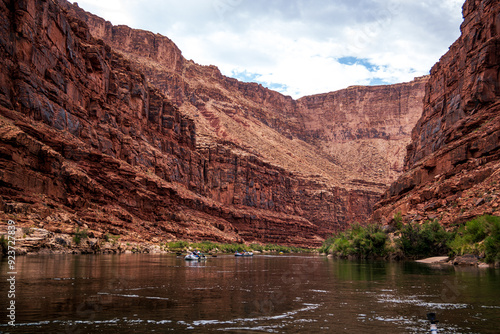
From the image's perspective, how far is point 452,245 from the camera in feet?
105

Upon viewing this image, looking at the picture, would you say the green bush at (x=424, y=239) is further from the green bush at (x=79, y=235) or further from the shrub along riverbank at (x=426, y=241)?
the green bush at (x=79, y=235)

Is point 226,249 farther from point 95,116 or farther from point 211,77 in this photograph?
point 211,77

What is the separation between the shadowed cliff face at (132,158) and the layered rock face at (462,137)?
119 ft

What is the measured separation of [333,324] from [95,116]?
67.6 meters

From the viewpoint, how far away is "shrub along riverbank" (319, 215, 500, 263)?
86.5ft

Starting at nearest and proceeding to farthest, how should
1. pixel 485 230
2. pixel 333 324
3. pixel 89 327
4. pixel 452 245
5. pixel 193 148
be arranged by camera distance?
pixel 89 327, pixel 333 324, pixel 485 230, pixel 452 245, pixel 193 148

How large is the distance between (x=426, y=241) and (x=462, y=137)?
15.0 metres

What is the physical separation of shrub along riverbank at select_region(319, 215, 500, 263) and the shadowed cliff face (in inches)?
1157

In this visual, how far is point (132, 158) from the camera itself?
249 ft

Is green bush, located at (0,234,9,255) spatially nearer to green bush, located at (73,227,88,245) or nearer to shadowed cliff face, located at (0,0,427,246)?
shadowed cliff face, located at (0,0,427,246)

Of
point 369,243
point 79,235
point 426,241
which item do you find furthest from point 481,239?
point 79,235

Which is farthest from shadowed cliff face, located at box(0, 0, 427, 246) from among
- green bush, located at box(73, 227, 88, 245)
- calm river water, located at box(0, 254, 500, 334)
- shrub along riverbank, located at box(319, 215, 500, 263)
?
shrub along riverbank, located at box(319, 215, 500, 263)

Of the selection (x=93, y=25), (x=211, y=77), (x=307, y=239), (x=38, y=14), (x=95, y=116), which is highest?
(x=93, y=25)

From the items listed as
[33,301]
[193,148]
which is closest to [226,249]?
[193,148]
